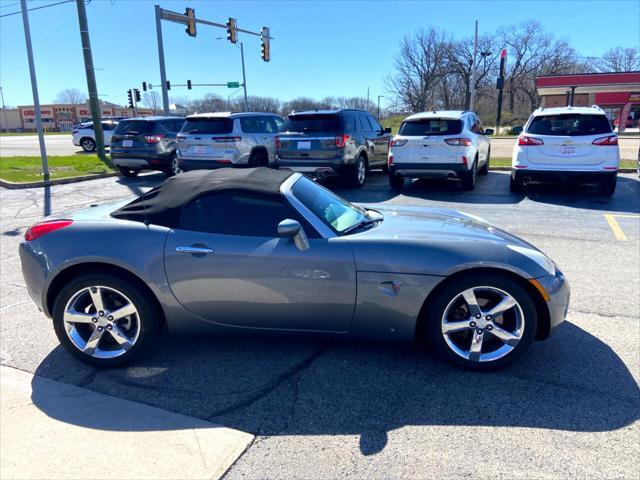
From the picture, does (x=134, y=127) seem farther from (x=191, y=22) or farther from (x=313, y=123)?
(x=191, y=22)

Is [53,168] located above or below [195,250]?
above

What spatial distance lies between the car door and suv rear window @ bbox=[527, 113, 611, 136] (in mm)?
7952

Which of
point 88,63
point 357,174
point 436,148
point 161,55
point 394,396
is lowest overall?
point 394,396

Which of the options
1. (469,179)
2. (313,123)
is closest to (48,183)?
(313,123)

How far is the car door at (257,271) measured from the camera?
3.18 metres

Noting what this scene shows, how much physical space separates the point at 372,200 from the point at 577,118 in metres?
4.29

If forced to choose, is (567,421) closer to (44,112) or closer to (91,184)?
(91,184)

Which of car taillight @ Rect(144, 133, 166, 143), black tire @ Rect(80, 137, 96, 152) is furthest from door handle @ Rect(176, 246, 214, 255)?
black tire @ Rect(80, 137, 96, 152)

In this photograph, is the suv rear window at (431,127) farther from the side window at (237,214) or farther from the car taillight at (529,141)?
the side window at (237,214)

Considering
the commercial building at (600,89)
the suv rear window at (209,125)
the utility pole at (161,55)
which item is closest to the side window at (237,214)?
the suv rear window at (209,125)

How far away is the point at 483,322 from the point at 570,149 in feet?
24.4

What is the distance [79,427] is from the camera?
278cm

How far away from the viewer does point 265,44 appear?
82.5 feet

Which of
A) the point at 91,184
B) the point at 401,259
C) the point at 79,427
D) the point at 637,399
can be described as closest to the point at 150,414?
the point at 79,427
